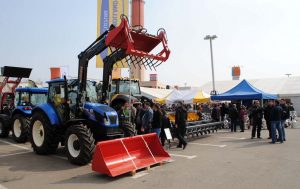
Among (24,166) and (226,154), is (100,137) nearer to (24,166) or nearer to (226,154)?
(24,166)

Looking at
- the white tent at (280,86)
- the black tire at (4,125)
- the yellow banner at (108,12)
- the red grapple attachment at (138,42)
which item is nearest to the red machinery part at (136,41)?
the red grapple attachment at (138,42)

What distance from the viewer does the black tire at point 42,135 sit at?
28.9ft

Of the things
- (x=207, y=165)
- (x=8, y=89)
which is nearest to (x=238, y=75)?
(x=8, y=89)

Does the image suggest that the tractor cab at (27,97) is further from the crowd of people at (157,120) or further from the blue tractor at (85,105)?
the crowd of people at (157,120)

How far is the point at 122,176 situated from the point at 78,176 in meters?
0.99

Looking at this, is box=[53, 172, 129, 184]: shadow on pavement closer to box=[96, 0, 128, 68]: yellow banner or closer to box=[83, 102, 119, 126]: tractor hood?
box=[83, 102, 119, 126]: tractor hood

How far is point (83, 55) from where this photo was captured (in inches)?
359

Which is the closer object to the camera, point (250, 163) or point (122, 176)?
point (122, 176)

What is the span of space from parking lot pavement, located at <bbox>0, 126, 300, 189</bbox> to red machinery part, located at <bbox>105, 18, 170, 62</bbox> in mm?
3008

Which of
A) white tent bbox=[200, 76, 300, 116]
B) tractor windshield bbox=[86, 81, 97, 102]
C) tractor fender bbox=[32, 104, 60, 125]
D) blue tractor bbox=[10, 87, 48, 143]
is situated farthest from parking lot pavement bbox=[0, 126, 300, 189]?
white tent bbox=[200, 76, 300, 116]

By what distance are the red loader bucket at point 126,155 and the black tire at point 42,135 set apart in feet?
8.75

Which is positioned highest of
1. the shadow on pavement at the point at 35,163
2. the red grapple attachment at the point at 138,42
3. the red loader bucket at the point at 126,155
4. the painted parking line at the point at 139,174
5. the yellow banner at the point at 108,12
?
the yellow banner at the point at 108,12

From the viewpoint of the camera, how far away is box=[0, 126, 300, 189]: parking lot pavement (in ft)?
19.9

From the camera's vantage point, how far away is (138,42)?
8.61 m
